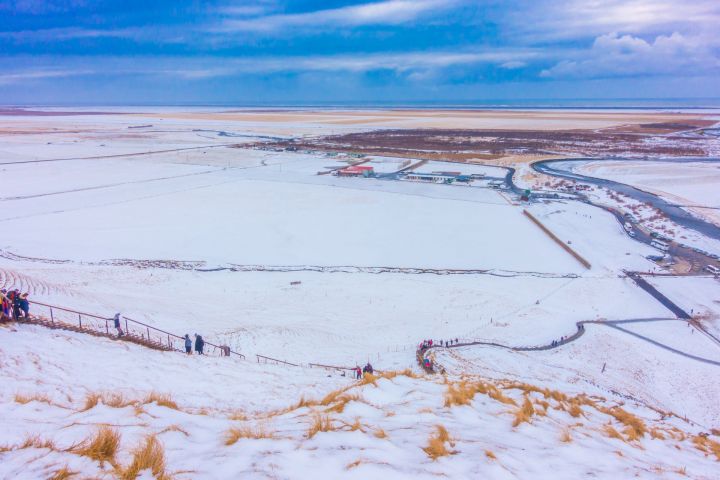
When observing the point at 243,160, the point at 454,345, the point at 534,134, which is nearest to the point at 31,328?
the point at 454,345

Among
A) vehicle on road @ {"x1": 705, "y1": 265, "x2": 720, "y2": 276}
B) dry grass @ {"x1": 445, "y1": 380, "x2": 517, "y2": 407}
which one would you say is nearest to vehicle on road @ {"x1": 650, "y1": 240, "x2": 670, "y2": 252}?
vehicle on road @ {"x1": 705, "y1": 265, "x2": 720, "y2": 276}

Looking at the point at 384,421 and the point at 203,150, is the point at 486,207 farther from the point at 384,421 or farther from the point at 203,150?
the point at 203,150

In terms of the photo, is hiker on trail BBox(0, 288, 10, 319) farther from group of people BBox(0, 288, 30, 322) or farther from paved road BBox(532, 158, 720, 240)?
paved road BBox(532, 158, 720, 240)

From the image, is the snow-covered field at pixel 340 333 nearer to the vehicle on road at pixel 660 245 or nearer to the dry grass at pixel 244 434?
the dry grass at pixel 244 434

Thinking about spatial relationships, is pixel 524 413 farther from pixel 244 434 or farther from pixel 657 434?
pixel 244 434

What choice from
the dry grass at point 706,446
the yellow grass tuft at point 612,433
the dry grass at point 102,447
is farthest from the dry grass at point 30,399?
the dry grass at point 706,446

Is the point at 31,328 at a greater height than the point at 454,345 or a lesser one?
greater
